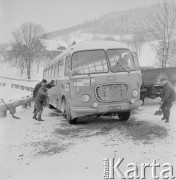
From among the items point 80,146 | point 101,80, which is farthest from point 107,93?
point 80,146

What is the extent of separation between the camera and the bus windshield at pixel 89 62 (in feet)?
28.1

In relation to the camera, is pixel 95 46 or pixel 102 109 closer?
pixel 102 109

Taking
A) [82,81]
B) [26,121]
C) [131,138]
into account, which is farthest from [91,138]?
[26,121]

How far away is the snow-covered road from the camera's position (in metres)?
4.95

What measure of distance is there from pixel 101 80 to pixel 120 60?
1.00 metres

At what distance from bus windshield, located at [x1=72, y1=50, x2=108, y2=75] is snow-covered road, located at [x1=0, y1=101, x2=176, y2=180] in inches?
61.0

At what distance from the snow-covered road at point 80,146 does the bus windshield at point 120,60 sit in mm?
1559

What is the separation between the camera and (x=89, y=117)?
1020 cm

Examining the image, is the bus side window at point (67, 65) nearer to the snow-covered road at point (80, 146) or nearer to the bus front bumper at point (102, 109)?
the bus front bumper at point (102, 109)

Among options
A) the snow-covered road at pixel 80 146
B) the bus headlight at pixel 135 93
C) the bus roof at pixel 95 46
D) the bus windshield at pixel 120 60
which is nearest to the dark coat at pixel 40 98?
the snow-covered road at pixel 80 146

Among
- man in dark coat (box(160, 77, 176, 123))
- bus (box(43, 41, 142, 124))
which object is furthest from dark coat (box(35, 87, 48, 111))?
man in dark coat (box(160, 77, 176, 123))

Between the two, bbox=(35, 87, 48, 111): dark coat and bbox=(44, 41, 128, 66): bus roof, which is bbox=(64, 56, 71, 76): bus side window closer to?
bbox=(44, 41, 128, 66): bus roof

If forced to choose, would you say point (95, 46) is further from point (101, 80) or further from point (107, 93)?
point (107, 93)

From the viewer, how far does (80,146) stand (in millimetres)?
6500
